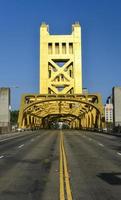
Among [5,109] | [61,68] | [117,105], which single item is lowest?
[5,109]

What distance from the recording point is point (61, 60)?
145625mm

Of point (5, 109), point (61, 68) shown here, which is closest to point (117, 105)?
point (5, 109)

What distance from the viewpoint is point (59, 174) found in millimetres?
15672

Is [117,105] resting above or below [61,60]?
below

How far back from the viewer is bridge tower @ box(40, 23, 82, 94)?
136975 millimetres

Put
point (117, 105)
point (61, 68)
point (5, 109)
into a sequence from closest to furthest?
1. point (117, 105)
2. point (5, 109)
3. point (61, 68)

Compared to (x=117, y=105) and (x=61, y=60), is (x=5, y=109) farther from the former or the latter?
(x=61, y=60)

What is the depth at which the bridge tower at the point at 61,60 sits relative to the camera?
13698cm

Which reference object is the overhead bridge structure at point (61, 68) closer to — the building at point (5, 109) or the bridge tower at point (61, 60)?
the bridge tower at point (61, 60)

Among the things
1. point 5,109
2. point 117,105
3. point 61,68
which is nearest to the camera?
point 117,105

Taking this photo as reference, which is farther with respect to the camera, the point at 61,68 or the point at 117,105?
the point at 61,68

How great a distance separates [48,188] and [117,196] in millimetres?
2018

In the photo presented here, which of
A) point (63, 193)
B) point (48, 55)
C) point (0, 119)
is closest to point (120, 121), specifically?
point (0, 119)

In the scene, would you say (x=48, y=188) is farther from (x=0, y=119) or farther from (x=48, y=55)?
(x=48, y=55)
